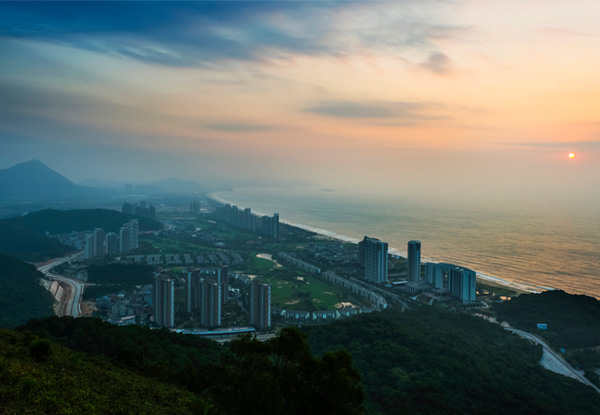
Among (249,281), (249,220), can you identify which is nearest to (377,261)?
(249,281)

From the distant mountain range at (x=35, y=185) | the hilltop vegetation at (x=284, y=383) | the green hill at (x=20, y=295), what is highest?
the distant mountain range at (x=35, y=185)

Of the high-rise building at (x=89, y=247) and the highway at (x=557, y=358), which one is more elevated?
the high-rise building at (x=89, y=247)

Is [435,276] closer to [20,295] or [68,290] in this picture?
[68,290]

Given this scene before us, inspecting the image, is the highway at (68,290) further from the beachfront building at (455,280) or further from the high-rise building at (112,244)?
the beachfront building at (455,280)

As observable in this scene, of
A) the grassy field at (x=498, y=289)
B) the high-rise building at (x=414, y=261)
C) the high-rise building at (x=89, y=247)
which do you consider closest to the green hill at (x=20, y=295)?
the high-rise building at (x=89, y=247)

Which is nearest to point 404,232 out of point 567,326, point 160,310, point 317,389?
point 567,326

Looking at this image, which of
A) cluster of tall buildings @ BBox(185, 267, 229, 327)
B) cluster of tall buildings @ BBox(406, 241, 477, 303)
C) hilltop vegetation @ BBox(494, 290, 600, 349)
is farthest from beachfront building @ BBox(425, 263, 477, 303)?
cluster of tall buildings @ BBox(185, 267, 229, 327)

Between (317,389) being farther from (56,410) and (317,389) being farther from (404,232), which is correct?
(404,232)
